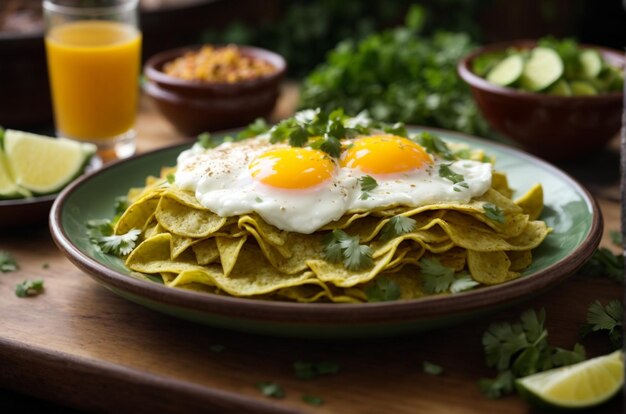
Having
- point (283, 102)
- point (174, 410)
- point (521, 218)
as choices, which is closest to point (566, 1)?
point (283, 102)

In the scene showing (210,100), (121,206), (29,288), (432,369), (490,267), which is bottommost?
(210,100)

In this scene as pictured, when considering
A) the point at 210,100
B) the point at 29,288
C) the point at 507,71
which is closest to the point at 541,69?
the point at 507,71

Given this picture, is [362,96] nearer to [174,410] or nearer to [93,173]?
[93,173]

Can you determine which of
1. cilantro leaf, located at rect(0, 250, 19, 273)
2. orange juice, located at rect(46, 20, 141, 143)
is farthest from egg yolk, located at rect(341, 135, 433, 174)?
orange juice, located at rect(46, 20, 141, 143)

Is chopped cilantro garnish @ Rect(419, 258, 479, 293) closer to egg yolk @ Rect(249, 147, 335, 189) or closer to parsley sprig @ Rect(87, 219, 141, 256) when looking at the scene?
egg yolk @ Rect(249, 147, 335, 189)

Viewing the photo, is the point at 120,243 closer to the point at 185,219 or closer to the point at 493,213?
the point at 185,219
